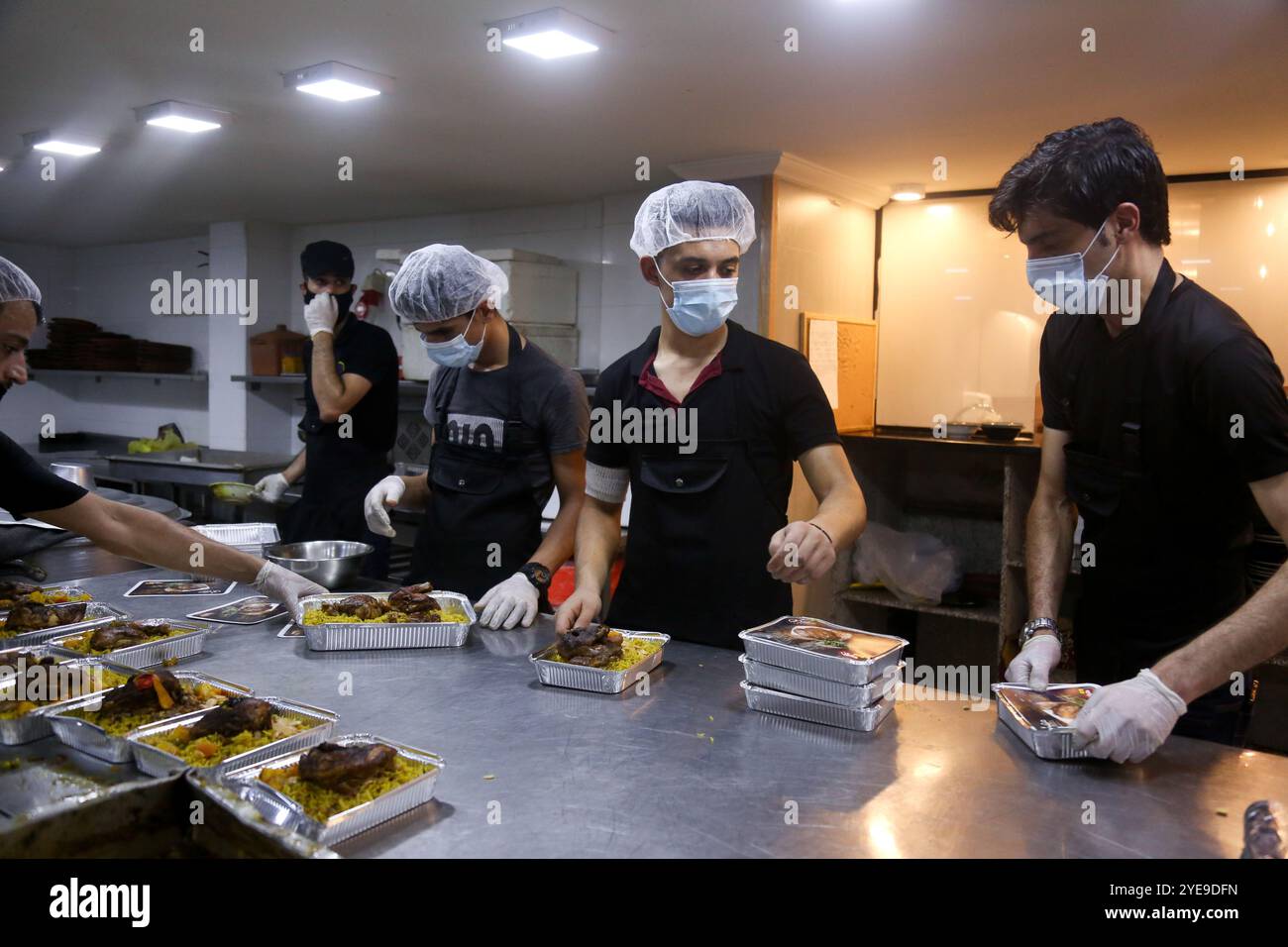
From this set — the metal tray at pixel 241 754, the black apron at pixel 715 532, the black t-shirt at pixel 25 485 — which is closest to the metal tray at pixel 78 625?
the black t-shirt at pixel 25 485

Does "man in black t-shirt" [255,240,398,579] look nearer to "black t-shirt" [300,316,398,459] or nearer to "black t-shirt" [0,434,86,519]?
"black t-shirt" [300,316,398,459]

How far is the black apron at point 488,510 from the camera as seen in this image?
9.49 feet

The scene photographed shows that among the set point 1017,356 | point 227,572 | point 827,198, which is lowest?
point 227,572

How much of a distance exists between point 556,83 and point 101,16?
1525 mm

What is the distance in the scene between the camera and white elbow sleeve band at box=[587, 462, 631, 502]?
247 cm

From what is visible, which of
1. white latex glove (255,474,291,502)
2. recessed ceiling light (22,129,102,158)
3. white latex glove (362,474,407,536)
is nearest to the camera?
white latex glove (362,474,407,536)

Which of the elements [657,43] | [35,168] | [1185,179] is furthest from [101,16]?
[1185,179]

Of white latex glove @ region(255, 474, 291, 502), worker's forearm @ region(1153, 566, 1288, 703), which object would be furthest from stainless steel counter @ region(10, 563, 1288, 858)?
white latex glove @ region(255, 474, 291, 502)

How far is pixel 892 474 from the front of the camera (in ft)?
18.7

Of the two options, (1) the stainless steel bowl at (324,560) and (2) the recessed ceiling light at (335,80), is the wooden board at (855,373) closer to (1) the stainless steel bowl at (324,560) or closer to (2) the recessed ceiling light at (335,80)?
(2) the recessed ceiling light at (335,80)

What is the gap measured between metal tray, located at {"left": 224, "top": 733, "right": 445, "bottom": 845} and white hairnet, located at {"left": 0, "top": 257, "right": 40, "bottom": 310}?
4.82 feet

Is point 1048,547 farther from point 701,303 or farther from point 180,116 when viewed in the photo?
point 180,116

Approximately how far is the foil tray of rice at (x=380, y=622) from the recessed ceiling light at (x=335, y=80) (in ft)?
7.05
